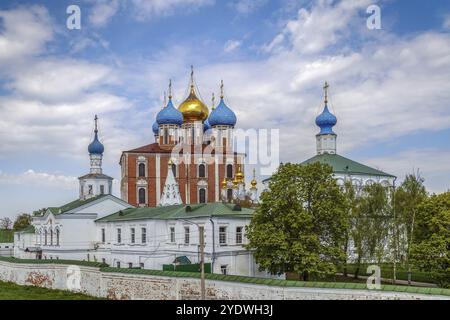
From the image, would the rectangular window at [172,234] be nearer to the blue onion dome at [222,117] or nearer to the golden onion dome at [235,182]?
the golden onion dome at [235,182]

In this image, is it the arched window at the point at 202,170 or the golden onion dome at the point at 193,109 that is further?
the golden onion dome at the point at 193,109

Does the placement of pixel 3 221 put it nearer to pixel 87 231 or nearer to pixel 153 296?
pixel 87 231

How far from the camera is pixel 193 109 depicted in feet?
226

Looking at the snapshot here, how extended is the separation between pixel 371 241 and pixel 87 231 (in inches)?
869

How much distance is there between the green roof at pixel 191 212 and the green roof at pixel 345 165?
22.2 metres

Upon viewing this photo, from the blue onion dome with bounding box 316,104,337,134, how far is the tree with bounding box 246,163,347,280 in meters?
33.6

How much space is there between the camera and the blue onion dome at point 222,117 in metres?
66.9

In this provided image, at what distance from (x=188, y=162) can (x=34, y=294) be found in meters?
32.7

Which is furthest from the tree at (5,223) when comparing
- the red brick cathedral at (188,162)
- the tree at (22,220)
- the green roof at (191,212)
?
the green roof at (191,212)

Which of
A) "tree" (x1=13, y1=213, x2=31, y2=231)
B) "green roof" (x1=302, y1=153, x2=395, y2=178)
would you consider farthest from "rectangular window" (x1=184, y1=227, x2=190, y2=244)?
"tree" (x1=13, y1=213, x2=31, y2=231)

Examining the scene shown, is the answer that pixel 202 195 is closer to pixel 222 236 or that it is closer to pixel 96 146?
pixel 96 146

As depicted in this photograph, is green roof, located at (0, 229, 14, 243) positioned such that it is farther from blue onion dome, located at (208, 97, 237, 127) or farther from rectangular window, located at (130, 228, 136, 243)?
rectangular window, located at (130, 228, 136, 243)

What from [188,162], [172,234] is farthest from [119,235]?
[188,162]
